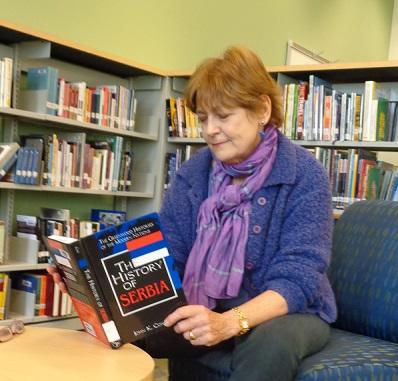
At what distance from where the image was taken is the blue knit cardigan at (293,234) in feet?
4.53

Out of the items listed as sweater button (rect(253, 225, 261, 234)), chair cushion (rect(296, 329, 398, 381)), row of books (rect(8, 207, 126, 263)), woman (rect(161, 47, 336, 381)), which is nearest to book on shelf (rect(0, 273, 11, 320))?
row of books (rect(8, 207, 126, 263))

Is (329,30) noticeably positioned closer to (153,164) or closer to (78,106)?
(153,164)

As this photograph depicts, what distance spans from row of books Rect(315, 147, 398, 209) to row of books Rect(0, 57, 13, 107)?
1.53 metres

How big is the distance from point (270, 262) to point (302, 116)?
1.74m

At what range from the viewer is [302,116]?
3068 millimetres

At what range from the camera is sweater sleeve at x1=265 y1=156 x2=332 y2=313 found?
1.37 m

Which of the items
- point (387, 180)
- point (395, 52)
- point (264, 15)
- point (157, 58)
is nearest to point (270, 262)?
point (387, 180)

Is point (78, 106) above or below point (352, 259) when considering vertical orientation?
above

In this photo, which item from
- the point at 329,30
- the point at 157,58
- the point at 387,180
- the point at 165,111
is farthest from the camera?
the point at 329,30

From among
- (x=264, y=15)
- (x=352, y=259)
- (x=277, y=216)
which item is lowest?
(x=352, y=259)

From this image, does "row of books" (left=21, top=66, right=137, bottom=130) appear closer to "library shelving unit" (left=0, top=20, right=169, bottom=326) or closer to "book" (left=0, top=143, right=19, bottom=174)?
"library shelving unit" (left=0, top=20, right=169, bottom=326)

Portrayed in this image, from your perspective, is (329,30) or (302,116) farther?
(329,30)

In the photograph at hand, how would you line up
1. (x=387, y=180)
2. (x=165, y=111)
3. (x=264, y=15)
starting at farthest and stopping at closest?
(x=264, y=15)
(x=165, y=111)
(x=387, y=180)

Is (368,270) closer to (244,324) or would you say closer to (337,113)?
(244,324)
